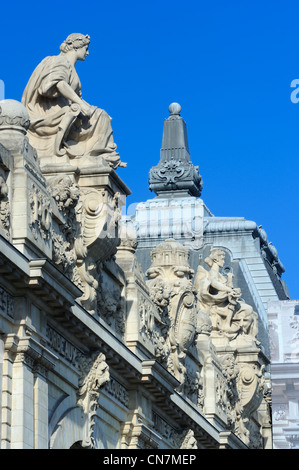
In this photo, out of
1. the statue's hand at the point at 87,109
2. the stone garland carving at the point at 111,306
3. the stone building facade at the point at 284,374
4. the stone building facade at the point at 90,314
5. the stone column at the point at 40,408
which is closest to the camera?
the stone building facade at the point at 90,314

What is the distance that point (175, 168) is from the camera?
82.0 meters

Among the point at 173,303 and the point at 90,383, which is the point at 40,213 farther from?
the point at 173,303

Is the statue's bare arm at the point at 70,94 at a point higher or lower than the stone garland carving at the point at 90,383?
higher

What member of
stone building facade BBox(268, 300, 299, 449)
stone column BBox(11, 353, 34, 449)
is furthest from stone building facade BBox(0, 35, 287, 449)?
stone building facade BBox(268, 300, 299, 449)

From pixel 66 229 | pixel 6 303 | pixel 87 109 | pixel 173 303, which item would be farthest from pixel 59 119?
pixel 173 303

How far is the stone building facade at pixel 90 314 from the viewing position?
121 ft

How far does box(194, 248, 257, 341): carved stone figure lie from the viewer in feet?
195

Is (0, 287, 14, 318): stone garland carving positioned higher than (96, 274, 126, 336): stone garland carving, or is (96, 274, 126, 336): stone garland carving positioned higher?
(96, 274, 126, 336): stone garland carving

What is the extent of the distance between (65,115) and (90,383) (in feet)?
21.6

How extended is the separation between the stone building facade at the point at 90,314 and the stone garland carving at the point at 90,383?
33 mm

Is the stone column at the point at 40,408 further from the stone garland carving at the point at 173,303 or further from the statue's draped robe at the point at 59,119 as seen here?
the stone garland carving at the point at 173,303

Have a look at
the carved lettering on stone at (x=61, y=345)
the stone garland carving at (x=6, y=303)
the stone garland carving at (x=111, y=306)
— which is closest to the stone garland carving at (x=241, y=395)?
the stone garland carving at (x=111, y=306)

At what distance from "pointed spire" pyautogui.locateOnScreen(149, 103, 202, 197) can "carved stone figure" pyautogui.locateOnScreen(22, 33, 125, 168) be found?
37.9 metres

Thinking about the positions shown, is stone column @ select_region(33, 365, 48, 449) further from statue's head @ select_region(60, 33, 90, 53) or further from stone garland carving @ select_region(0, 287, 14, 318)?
statue's head @ select_region(60, 33, 90, 53)
